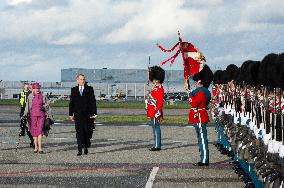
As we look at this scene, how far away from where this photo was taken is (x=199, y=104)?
46.4 ft

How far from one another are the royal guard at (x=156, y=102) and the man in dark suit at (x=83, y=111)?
1.50 meters

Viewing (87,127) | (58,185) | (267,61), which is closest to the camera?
(267,61)

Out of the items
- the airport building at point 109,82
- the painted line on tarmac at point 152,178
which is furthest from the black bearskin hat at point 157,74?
the airport building at point 109,82

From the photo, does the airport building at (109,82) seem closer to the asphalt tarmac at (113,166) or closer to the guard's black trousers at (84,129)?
the asphalt tarmac at (113,166)

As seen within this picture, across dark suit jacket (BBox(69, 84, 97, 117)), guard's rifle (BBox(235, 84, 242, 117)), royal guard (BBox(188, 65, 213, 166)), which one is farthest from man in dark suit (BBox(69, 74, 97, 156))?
guard's rifle (BBox(235, 84, 242, 117))

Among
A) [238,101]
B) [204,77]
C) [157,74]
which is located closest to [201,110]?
[204,77]

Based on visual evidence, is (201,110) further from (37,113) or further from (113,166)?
(37,113)

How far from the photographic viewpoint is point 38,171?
13.3 m

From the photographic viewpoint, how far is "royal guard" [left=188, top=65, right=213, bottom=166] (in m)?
14.0

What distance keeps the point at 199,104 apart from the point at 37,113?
4.81m

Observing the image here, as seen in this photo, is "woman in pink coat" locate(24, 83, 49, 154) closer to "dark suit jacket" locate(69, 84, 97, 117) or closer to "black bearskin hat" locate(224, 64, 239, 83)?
"dark suit jacket" locate(69, 84, 97, 117)

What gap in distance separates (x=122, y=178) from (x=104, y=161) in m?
2.89

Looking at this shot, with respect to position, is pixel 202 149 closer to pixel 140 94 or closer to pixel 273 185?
pixel 273 185

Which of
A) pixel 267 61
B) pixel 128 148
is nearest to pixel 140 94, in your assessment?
pixel 128 148
